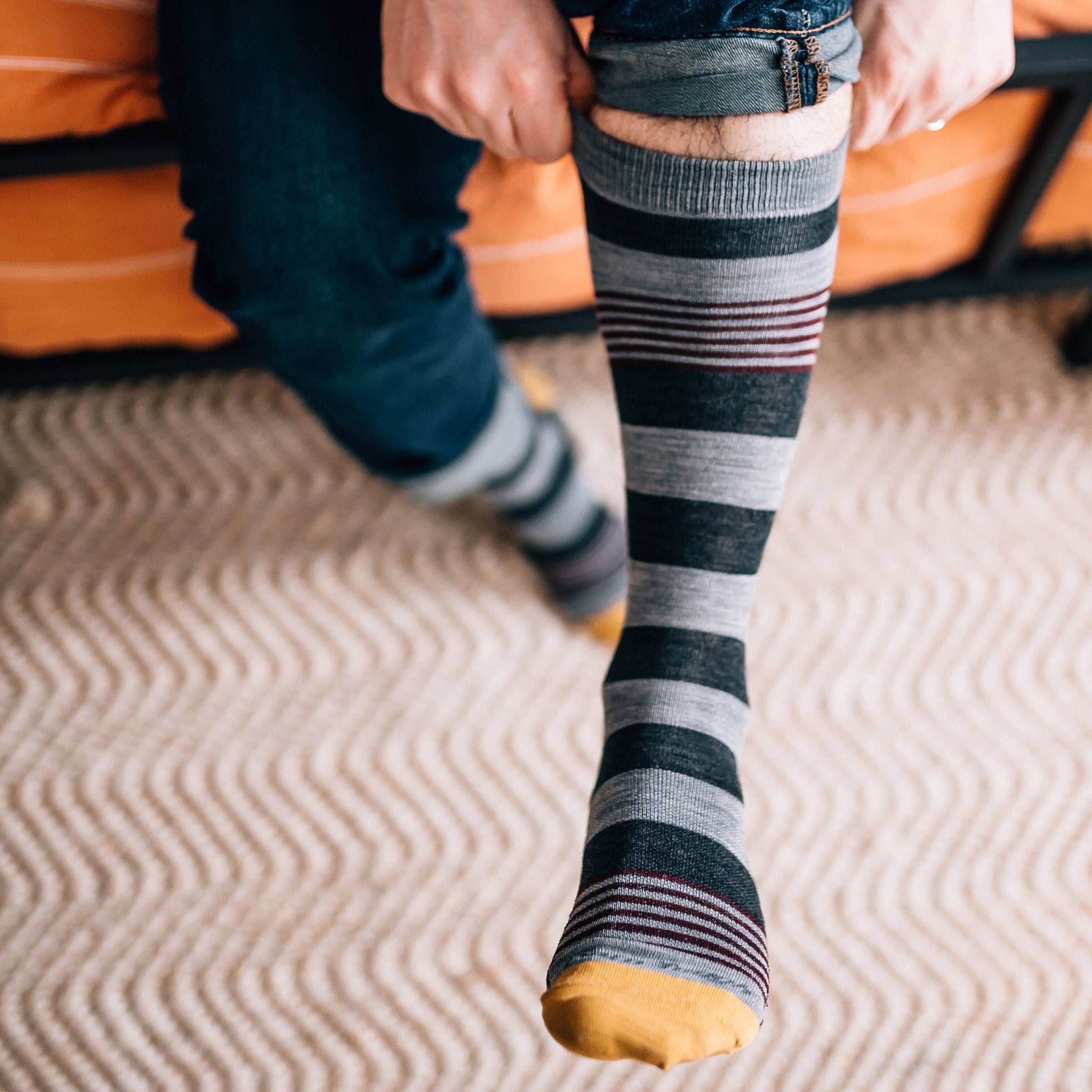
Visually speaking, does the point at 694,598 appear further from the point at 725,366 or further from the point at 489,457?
the point at 489,457

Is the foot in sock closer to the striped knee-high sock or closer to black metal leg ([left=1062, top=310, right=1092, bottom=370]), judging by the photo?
the striped knee-high sock

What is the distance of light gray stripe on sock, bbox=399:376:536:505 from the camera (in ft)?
2.00

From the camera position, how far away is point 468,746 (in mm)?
731

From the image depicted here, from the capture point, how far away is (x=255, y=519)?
83 cm

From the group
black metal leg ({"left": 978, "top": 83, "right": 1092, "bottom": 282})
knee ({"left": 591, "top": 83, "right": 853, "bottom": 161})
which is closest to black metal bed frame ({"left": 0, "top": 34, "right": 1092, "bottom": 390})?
black metal leg ({"left": 978, "top": 83, "right": 1092, "bottom": 282})

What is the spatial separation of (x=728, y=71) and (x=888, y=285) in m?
0.43

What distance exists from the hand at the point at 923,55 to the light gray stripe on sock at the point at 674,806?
0.33 metres

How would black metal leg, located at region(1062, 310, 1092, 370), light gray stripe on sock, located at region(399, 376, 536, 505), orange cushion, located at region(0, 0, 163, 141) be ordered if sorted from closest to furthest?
orange cushion, located at region(0, 0, 163, 141) < light gray stripe on sock, located at region(399, 376, 536, 505) < black metal leg, located at region(1062, 310, 1092, 370)

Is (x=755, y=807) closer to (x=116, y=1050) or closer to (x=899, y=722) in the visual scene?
(x=899, y=722)

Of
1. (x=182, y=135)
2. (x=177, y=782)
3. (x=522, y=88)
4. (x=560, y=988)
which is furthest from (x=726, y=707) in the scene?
(x=177, y=782)

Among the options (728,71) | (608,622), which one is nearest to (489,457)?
(608,622)

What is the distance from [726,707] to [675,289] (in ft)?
0.66

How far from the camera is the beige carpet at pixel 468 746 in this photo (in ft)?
2.12

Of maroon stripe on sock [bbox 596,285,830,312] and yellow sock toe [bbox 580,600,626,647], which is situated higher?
maroon stripe on sock [bbox 596,285,830,312]
